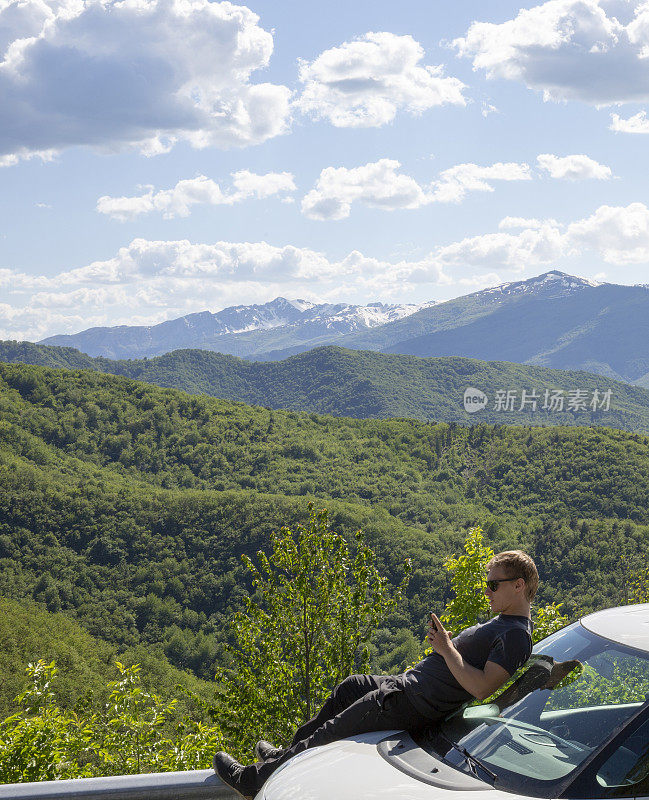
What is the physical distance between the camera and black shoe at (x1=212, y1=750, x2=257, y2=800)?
3.82 m

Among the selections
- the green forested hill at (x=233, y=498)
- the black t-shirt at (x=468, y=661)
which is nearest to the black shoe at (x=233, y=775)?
the black t-shirt at (x=468, y=661)

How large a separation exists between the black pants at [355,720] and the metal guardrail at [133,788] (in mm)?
265

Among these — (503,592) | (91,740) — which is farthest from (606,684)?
(91,740)

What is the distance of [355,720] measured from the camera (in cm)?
373

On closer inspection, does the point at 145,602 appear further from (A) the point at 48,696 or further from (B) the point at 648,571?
(A) the point at 48,696

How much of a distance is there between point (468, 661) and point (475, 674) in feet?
0.86

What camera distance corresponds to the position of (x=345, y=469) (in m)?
120

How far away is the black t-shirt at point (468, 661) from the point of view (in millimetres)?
3561

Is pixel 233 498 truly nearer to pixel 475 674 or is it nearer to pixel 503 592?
pixel 503 592

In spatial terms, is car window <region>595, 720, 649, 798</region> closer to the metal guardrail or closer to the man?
the man

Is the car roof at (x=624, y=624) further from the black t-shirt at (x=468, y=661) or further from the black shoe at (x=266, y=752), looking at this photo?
the black shoe at (x=266, y=752)

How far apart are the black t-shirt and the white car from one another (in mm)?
73

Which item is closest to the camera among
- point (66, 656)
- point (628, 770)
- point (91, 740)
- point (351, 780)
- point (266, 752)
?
point (628, 770)

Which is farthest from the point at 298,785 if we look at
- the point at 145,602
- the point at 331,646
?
the point at 145,602
